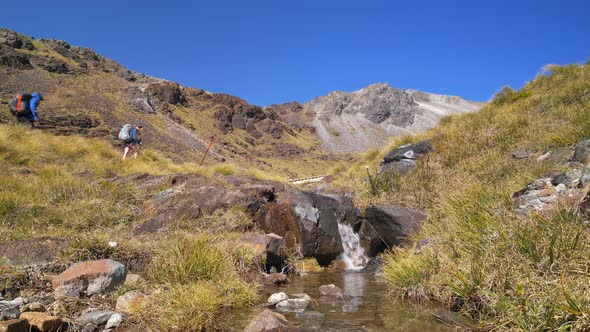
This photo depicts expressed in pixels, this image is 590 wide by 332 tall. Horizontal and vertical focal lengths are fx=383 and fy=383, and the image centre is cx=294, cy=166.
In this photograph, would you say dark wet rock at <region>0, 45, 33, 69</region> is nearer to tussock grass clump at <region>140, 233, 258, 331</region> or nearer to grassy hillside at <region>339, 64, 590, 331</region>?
grassy hillside at <region>339, 64, 590, 331</region>

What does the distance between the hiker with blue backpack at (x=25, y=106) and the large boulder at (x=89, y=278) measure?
13.3 metres

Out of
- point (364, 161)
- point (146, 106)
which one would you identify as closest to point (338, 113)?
point (146, 106)

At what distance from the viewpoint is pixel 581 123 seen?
853cm

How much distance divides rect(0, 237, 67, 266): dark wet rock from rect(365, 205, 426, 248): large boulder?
6163 millimetres

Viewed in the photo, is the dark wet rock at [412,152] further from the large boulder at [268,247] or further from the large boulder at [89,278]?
the large boulder at [89,278]

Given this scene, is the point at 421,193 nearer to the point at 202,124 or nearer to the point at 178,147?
the point at 178,147

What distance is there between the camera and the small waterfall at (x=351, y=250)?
9.80 meters

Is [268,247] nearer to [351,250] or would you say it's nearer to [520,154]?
[351,250]

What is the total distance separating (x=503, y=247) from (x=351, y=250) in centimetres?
650

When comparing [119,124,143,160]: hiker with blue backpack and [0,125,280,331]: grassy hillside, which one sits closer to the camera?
[0,125,280,331]: grassy hillside

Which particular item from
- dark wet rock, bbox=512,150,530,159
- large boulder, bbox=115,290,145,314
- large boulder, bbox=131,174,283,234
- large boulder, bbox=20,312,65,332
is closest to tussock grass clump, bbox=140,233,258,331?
large boulder, bbox=115,290,145,314

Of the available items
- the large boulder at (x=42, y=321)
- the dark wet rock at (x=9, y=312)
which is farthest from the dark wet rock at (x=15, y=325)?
the dark wet rock at (x=9, y=312)

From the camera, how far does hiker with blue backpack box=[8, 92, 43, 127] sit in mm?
14977

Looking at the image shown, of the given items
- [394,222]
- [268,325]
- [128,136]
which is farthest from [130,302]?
[128,136]
